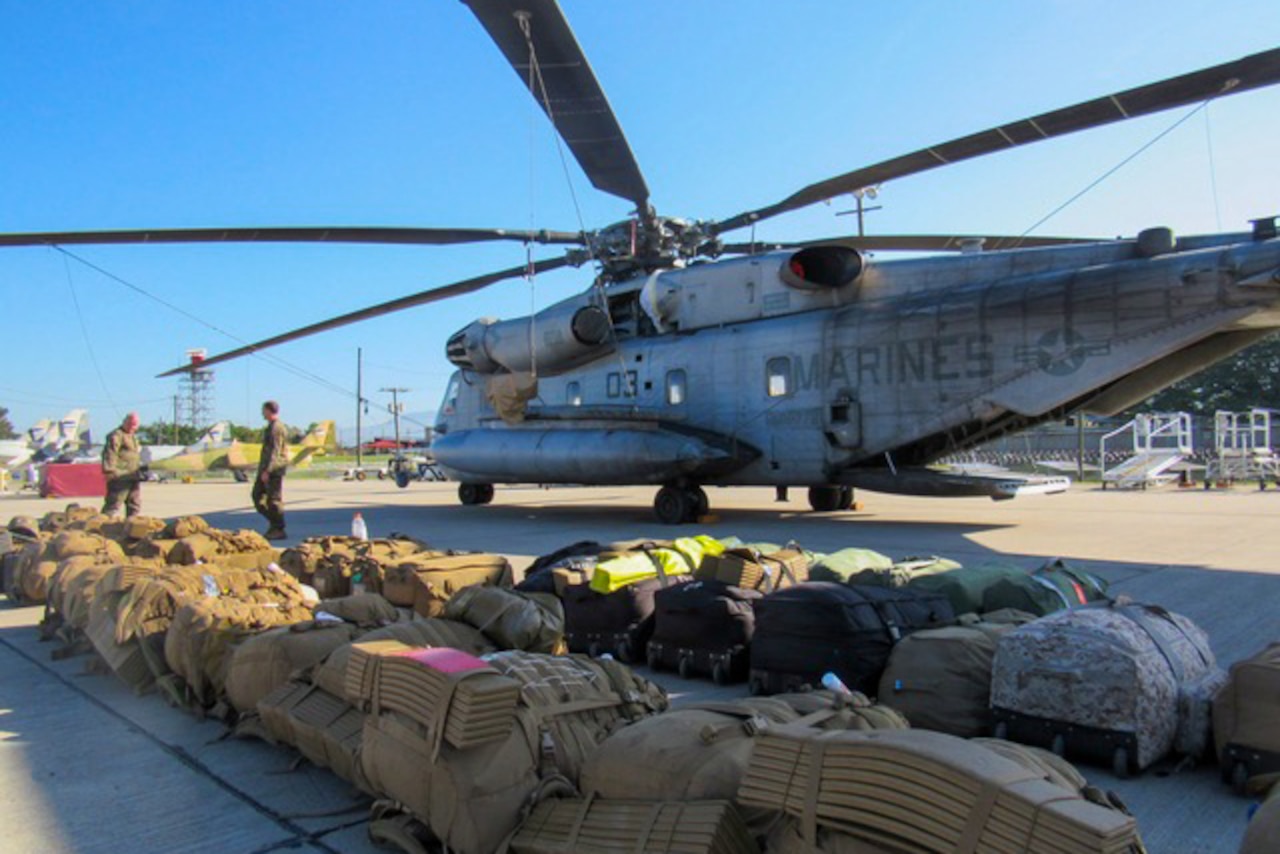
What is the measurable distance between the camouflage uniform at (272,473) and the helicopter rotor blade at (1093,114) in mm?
8112

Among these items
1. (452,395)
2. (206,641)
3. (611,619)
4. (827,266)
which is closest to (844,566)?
(611,619)

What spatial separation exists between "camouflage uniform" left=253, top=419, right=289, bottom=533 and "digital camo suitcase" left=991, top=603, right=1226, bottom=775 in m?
10.5

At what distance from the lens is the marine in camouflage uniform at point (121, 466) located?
1149cm

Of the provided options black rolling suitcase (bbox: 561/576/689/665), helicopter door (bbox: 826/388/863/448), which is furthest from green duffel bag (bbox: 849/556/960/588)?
helicopter door (bbox: 826/388/863/448)

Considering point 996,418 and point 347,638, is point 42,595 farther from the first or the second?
point 996,418

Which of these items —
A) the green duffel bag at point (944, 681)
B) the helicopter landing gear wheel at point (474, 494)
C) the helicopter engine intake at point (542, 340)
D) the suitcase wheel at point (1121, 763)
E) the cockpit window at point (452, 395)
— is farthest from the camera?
the helicopter landing gear wheel at point (474, 494)

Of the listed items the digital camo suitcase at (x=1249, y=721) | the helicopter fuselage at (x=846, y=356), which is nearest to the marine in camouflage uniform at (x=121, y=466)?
the helicopter fuselage at (x=846, y=356)

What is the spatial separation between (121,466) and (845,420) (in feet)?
32.4

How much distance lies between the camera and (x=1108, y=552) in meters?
9.12

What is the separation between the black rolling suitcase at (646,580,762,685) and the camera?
4680mm

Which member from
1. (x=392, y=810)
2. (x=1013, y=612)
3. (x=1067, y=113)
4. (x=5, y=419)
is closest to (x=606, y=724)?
(x=392, y=810)

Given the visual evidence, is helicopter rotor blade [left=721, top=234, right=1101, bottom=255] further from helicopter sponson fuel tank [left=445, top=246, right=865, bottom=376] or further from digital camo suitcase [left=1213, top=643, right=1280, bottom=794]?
digital camo suitcase [left=1213, top=643, right=1280, bottom=794]

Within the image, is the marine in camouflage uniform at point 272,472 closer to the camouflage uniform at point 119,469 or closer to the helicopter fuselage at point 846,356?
the camouflage uniform at point 119,469

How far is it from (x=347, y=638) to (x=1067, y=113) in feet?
24.8
